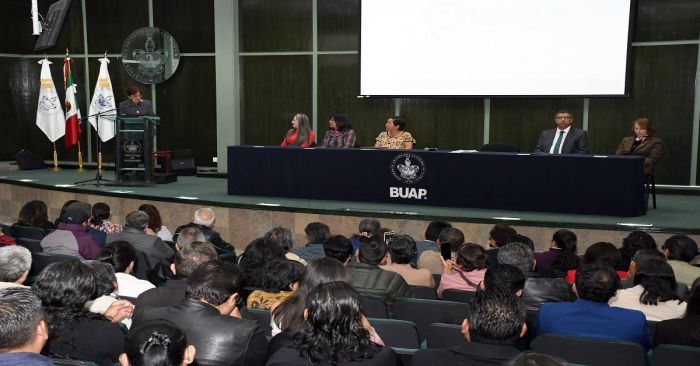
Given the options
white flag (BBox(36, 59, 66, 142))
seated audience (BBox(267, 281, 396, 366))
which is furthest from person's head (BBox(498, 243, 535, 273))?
white flag (BBox(36, 59, 66, 142))

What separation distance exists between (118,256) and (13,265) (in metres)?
0.59

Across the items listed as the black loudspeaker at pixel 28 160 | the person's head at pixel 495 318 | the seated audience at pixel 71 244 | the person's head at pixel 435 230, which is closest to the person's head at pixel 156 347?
the person's head at pixel 495 318

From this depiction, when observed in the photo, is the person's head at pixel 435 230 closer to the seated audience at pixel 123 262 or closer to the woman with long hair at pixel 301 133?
the seated audience at pixel 123 262

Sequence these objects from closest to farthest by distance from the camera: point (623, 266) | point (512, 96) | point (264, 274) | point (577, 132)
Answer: point (264, 274) → point (623, 266) → point (577, 132) → point (512, 96)

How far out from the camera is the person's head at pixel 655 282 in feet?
12.0

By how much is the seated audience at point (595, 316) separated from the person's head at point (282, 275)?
1165 mm

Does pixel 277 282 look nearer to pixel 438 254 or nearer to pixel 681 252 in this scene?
pixel 438 254

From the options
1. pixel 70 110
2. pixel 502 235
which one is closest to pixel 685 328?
pixel 502 235

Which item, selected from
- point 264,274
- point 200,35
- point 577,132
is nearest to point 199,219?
point 264,274

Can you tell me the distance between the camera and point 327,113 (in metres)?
11.2

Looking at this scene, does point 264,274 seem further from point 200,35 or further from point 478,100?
point 200,35

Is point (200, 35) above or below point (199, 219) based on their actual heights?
above

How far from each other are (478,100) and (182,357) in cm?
865

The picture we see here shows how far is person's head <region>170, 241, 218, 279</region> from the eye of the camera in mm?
3734
